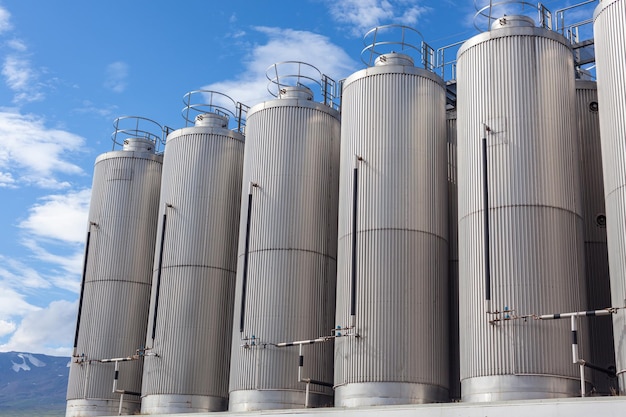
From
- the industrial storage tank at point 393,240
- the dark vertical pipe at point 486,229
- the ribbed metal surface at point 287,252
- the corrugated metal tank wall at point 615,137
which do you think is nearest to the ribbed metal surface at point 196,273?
the ribbed metal surface at point 287,252

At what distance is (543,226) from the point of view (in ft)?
100

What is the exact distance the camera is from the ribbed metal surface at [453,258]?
36.2 meters

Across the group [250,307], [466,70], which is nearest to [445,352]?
[250,307]

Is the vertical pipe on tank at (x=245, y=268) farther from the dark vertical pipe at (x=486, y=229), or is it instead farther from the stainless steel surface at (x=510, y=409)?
the dark vertical pipe at (x=486, y=229)

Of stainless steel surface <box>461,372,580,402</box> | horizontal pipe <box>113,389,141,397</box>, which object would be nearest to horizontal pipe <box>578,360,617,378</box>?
stainless steel surface <box>461,372,580,402</box>

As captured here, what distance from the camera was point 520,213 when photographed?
3066cm

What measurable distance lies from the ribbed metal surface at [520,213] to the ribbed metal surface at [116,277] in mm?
22491

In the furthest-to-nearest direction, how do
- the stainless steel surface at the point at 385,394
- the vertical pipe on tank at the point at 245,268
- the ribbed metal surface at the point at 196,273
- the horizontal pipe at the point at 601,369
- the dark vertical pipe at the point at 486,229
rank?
the ribbed metal surface at the point at 196,273
the vertical pipe on tank at the point at 245,268
the stainless steel surface at the point at 385,394
the dark vertical pipe at the point at 486,229
the horizontal pipe at the point at 601,369

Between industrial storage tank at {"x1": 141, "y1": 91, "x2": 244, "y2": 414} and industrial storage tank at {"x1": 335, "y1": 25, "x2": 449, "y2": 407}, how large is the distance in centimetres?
954

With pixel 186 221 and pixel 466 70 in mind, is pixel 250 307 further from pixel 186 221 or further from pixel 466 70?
pixel 466 70

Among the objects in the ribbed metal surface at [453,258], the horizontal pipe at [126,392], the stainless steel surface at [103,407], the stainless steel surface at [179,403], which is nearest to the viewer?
the ribbed metal surface at [453,258]

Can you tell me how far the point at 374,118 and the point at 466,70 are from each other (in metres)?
4.64

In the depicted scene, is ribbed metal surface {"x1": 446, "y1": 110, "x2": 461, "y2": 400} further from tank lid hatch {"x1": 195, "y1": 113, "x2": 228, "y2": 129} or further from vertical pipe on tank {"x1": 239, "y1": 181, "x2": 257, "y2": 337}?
tank lid hatch {"x1": 195, "y1": 113, "x2": 228, "y2": 129}

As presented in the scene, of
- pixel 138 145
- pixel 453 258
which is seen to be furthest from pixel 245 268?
pixel 138 145
